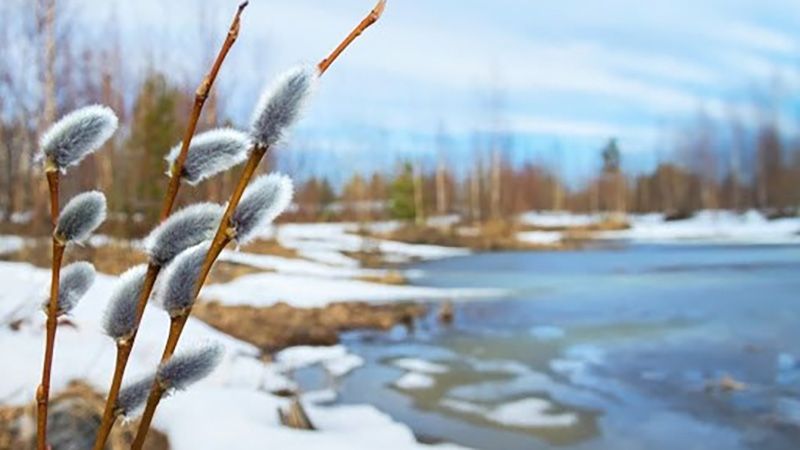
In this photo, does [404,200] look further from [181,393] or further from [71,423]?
[71,423]

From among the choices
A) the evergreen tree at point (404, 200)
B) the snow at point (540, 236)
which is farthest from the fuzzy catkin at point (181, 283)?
the evergreen tree at point (404, 200)

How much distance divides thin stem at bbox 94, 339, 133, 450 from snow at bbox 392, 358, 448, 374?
6748 mm

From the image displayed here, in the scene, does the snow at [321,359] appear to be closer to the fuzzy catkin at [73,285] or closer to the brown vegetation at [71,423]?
the brown vegetation at [71,423]

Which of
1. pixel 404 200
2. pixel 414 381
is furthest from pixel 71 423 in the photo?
pixel 404 200

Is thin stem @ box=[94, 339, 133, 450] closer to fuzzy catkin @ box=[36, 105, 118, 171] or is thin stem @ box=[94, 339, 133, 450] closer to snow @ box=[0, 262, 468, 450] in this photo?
fuzzy catkin @ box=[36, 105, 118, 171]

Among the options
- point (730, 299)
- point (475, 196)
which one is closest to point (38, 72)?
point (730, 299)

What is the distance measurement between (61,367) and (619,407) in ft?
14.1

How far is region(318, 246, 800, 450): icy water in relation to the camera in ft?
17.6

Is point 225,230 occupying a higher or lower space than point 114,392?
higher

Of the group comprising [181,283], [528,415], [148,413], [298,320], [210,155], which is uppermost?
[210,155]

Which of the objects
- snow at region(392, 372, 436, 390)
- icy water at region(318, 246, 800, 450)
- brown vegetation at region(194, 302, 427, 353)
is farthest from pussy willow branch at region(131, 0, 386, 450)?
brown vegetation at region(194, 302, 427, 353)

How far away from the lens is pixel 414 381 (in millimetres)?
6820

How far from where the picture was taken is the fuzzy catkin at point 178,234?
58cm

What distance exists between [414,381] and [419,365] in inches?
28.4
